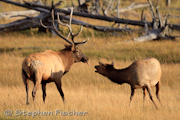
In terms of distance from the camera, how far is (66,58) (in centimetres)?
705

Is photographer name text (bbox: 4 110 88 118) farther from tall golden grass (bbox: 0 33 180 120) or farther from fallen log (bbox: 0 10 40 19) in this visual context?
fallen log (bbox: 0 10 40 19)

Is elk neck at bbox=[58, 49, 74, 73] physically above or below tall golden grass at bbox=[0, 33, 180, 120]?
above

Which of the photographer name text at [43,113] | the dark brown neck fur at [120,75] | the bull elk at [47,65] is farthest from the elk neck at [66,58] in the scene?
the photographer name text at [43,113]

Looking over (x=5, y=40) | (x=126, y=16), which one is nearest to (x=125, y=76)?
(x=5, y=40)

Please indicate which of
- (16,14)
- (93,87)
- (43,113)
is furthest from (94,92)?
(16,14)

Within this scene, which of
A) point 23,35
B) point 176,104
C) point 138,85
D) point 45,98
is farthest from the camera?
point 23,35

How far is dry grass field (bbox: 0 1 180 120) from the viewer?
5.88m

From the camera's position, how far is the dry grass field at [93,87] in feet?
19.3

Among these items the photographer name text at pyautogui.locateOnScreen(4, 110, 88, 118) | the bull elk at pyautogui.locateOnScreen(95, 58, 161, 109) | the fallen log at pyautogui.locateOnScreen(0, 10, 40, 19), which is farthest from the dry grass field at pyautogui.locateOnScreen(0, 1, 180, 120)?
the fallen log at pyautogui.locateOnScreen(0, 10, 40, 19)

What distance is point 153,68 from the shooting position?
625cm

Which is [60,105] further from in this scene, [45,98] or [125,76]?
[125,76]

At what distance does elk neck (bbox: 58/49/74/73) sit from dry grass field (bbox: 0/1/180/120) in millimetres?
756

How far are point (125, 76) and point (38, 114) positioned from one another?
192 cm

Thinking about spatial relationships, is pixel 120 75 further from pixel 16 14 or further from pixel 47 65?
pixel 16 14
